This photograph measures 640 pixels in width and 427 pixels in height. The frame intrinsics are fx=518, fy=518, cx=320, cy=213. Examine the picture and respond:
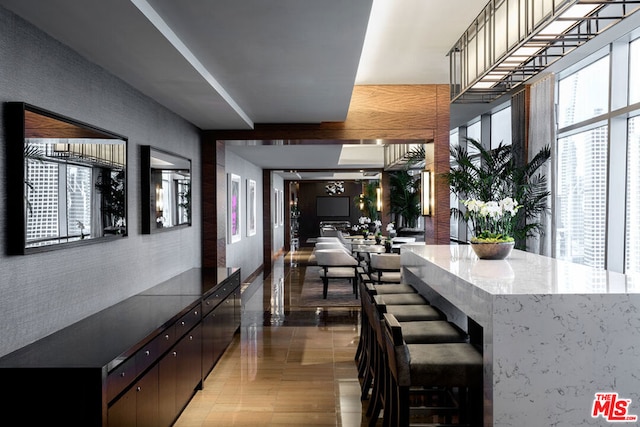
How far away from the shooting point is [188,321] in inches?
144

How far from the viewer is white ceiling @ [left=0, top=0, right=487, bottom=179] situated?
2.71 m

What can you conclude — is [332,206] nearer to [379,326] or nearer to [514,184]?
[514,184]

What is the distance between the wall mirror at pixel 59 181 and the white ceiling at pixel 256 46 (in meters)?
0.52

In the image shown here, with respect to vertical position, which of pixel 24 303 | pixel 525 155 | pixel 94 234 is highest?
pixel 525 155

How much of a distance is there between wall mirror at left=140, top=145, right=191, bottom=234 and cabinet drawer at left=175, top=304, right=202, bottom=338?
0.91 metres

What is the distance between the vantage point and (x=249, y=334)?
5.71 m

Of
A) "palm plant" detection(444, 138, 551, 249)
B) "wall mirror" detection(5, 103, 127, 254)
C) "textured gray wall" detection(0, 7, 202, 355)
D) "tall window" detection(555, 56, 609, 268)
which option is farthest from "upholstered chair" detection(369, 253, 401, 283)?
"wall mirror" detection(5, 103, 127, 254)

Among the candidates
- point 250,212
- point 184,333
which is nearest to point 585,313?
point 184,333

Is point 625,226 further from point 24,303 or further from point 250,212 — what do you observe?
point 250,212

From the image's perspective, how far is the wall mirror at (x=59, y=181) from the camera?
2539 mm

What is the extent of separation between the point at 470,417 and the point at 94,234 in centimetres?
260
